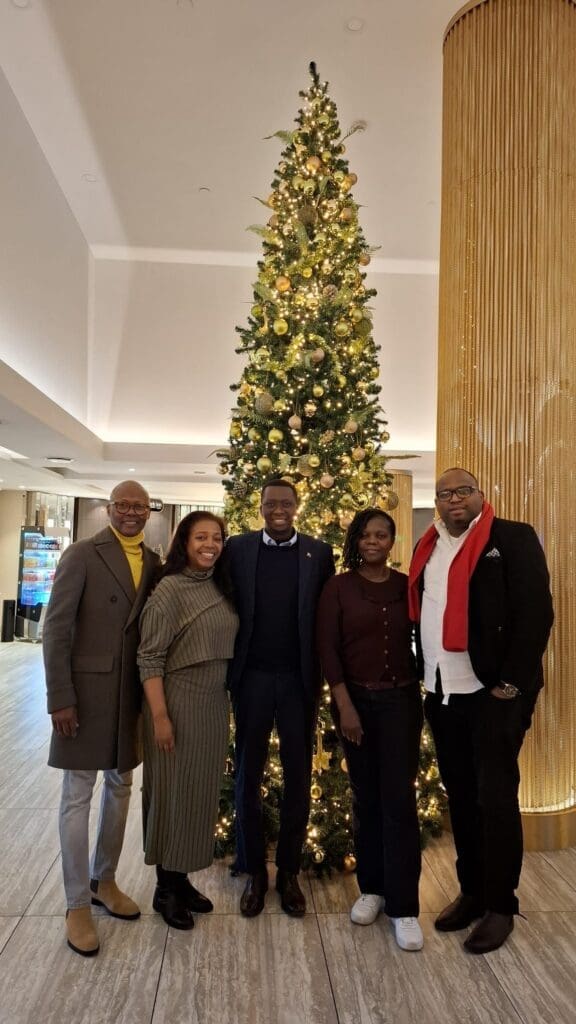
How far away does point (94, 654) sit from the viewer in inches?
97.5

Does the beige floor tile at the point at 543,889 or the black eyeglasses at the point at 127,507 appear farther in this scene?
the beige floor tile at the point at 543,889

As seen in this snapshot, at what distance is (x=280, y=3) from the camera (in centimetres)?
408

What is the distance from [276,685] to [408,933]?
39.3 inches

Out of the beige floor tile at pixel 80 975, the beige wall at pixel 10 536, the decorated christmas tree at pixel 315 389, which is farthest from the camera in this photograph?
the beige wall at pixel 10 536

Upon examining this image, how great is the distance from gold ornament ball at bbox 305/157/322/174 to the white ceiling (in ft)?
4.52

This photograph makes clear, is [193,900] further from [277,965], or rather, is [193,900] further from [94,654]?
[94,654]

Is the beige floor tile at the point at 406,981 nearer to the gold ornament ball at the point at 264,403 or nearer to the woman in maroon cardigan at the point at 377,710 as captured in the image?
the woman in maroon cardigan at the point at 377,710

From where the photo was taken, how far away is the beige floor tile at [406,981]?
2.02m

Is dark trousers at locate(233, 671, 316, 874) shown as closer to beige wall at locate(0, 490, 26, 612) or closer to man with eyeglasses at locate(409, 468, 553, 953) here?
man with eyeglasses at locate(409, 468, 553, 953)

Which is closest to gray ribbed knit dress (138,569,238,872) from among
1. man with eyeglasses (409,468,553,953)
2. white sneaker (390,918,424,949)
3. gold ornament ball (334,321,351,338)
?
white sneaker (390,918,424,949)

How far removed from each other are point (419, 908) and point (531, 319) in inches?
113

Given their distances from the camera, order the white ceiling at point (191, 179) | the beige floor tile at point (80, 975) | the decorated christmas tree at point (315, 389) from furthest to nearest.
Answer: the white ceiling at point (191, 179) → the decorated christmas tree at point (315, 389) → the beige floor tile at point (80, 975)

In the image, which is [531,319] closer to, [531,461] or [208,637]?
[531,461]

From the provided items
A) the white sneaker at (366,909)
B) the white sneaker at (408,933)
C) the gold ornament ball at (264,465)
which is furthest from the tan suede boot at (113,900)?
the gold ornament ball at (264,465)
